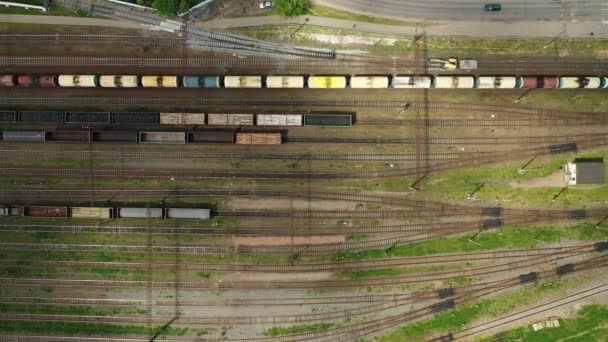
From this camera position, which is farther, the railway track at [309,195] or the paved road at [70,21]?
the paved road at [70,21]

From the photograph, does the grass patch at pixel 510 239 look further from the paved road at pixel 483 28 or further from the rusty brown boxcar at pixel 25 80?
the rusty brown boxcar at pixel 25 80

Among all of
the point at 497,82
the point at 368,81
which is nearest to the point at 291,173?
the point at 368,81

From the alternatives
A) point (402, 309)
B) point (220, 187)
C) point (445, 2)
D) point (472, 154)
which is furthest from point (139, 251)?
point (445, 2)

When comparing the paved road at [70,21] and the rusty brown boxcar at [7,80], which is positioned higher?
the paved road at [70,21]

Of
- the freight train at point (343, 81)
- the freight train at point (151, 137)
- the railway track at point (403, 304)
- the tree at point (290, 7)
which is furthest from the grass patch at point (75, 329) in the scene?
the tree at point (290, 7)

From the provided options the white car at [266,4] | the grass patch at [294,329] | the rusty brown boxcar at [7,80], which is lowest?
the grass patch at [294,329]

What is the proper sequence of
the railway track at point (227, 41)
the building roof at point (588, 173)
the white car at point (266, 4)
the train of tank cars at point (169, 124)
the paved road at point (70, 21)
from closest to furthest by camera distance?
the building roof at point (588, 173) < the train of tank cars at point (169, 124) < the white car at point (266, 4) < the railway track at point (227, 41) < the paved road at point (70, 21)
